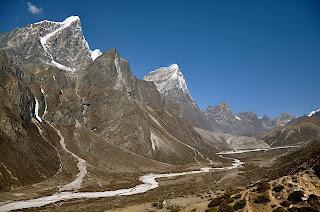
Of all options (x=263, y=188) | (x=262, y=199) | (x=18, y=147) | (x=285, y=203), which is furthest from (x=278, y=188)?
(x=18, y=147)

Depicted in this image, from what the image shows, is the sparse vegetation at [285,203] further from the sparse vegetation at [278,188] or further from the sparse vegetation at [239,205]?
the sparse vegetation at [239,205]

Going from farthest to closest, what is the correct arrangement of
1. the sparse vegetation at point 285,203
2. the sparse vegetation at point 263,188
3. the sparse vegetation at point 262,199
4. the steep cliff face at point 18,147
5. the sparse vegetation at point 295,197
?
the steep cliff face at point 18,147 < the sparse vegetation at point 263,188 < the sparse vegetation at point 262,199 < the sparse vegetation at point 295,197 < the sparse vegetation at point 285,203

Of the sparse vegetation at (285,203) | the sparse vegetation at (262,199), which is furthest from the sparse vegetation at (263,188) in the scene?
the sparse vegetation at (285,203)

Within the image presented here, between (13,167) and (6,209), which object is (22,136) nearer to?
(13,167)

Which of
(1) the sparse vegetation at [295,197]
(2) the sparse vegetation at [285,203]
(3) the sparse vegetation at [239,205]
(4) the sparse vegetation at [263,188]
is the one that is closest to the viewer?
(2) the sparse vegetation at [285,203]

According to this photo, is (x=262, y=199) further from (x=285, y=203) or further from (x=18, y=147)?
(x=18, y=147)

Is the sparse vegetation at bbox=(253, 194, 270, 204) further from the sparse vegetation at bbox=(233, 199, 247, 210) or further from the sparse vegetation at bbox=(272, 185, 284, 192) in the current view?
the sparse vegetation at bbox=(272, 185, 284, 192)

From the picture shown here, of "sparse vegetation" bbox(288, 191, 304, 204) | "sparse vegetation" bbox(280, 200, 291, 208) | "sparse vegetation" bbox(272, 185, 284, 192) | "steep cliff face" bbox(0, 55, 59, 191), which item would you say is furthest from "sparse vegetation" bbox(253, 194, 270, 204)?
"steep cliff face" bbox(0, 55, 59, 191)

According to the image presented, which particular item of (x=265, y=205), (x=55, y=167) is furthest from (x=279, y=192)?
(x=55, y=167)

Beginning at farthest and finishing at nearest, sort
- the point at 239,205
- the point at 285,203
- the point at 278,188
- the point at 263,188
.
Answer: the point at 263,188 → the point at 278,188 → the point at 239,205 → the point at 285,203

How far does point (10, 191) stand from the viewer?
120250 mm

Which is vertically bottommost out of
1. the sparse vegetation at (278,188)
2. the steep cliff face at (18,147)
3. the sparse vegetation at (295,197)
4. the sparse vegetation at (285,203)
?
the sparse vegetation at (285,203)

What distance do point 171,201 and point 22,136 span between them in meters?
119

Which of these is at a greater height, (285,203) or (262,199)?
(262,199)
